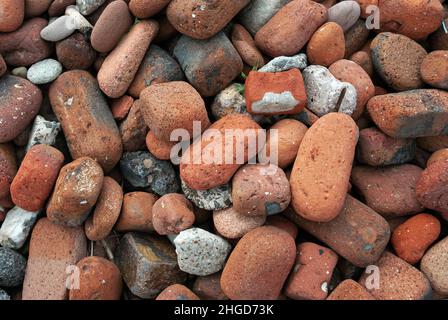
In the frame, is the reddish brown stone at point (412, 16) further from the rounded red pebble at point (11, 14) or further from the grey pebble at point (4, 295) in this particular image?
the grey pebble at point (4, 295)

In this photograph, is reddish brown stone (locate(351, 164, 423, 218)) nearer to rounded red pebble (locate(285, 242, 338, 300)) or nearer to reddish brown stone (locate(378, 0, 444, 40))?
rounded red pebble (locate(285, 242, 338, 300))

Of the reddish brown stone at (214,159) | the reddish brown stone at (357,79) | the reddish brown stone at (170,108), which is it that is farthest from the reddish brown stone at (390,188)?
the reddish brown stone at (170,108)

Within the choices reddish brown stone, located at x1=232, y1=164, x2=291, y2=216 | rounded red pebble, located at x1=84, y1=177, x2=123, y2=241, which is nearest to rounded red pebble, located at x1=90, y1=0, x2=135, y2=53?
rounded red pebble, located at x1=84, y1=177, x2=123, y2=241

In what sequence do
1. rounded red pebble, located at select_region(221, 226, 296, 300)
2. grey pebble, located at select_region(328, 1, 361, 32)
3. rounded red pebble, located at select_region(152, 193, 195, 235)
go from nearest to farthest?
rounded red pebble, located at select_region(221, 226, 296, 300)
rounded red pebble, located at select_region(152, 193, 195, 235)
grey pebble, located at select_region(328, 1, 361, 32)

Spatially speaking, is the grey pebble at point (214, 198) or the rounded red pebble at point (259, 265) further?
the grey pebble at point (214, 198)

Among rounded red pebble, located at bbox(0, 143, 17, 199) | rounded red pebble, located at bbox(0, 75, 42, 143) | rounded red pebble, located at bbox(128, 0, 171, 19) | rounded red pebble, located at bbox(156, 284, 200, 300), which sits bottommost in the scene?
rounded red pebble, located at bbox(156, 284, 200, 300)

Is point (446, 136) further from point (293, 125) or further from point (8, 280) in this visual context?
point (8, 280)
